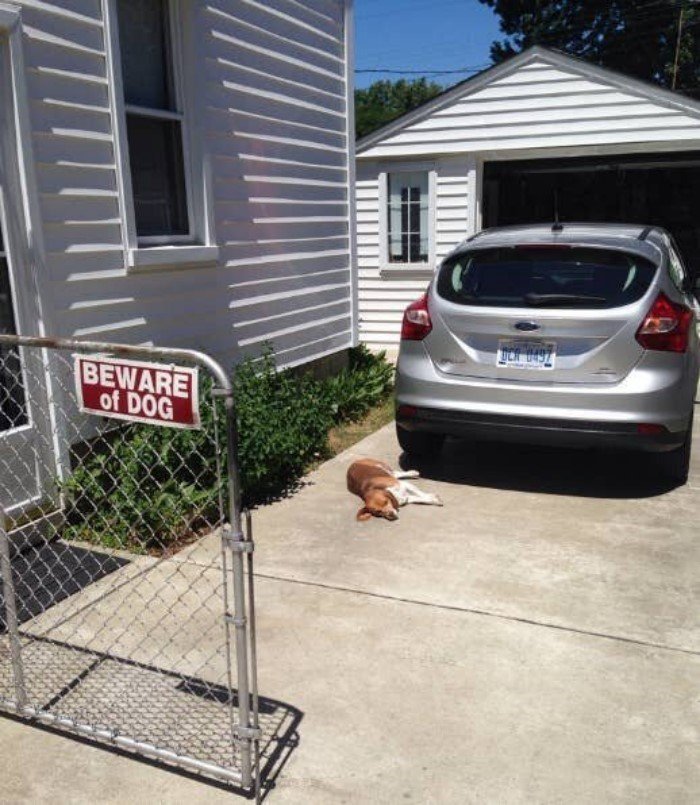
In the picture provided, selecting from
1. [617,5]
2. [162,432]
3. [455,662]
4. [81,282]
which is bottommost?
[455,662]

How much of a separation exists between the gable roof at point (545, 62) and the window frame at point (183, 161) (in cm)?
570

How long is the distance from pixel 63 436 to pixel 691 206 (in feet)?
52.4

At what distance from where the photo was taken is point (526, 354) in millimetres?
4945

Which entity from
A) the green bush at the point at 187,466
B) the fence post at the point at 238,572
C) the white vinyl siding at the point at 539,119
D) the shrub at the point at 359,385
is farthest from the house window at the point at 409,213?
the fence post at the point at 238,572

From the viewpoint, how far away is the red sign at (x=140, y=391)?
89.4 inches

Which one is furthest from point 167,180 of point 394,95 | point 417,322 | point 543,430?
point 394,95

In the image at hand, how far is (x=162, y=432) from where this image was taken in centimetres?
477

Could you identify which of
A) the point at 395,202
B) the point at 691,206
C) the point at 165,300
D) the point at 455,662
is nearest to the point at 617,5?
the point at 691,206

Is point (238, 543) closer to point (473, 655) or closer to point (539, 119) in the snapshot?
point (473, 655)

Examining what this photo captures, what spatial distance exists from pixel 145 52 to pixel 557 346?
133 inches

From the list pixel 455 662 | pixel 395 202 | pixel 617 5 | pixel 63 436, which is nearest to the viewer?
pixel 455 662

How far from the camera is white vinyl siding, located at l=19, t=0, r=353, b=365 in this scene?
4.37m

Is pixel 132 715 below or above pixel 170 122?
below

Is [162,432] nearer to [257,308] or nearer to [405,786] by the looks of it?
[257,308]
